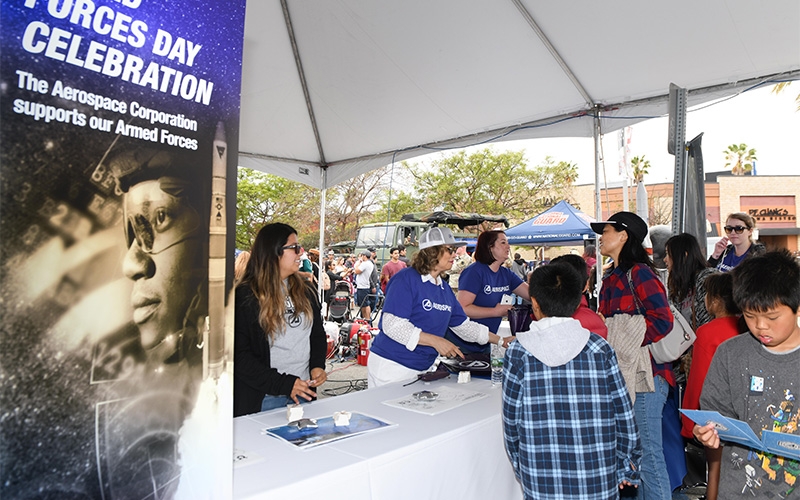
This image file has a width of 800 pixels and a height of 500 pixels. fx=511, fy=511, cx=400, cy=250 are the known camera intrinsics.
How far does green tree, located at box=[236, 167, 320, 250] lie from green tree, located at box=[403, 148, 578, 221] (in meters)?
6.14

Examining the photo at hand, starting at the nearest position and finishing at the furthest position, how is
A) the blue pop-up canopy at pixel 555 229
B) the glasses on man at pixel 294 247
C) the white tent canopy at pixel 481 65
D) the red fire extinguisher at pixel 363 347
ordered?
the glasses on man at pixel 294 247
the white tent canopy at pixel 481 65
the red fire extinguisher at pixel 363 347
the blue pop-up canopy at pixel 555 229

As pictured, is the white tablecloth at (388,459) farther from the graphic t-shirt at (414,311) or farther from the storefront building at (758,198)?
the storefront building at (758,198)

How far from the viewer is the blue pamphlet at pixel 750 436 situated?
1.27m

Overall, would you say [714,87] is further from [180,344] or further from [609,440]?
[180,344]

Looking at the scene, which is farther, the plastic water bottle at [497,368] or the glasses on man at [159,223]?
the plastic water bottle at [497,368]

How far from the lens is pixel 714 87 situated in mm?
3975

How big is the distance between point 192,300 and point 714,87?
171 inches

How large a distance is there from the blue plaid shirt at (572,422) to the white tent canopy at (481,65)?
287 cm

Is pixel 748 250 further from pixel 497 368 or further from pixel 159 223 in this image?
pixel 159 223

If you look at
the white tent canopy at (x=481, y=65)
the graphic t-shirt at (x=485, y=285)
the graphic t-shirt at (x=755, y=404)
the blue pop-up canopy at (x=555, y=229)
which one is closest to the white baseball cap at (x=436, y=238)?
the graphic t-shirt at (x=485, y=285)

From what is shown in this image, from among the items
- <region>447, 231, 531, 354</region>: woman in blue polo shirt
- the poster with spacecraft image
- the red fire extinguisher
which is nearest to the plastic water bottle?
<region>447, 231, 531, 354</region>: woman in blue polo shirt

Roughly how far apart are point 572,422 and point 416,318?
1.20 meters

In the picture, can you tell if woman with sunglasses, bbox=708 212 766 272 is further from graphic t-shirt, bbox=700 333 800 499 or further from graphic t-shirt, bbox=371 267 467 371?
graphic t-shirt, bbox=700 333 800 499

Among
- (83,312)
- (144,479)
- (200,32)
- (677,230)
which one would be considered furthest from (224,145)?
(677,230)
